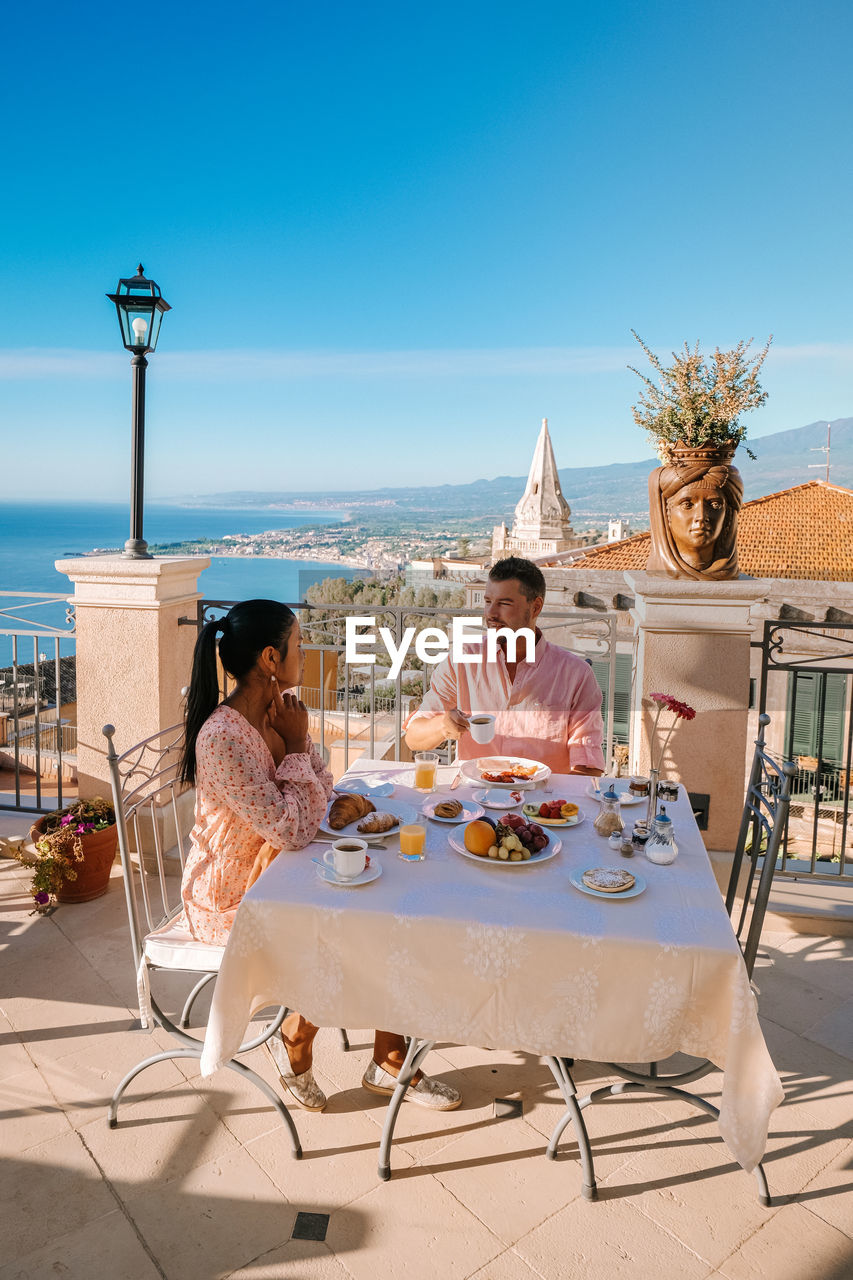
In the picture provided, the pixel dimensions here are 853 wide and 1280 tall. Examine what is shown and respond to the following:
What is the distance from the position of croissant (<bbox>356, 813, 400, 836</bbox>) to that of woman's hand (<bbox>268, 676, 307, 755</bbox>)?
0.26m

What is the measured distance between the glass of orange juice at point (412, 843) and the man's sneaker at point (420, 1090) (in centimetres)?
68

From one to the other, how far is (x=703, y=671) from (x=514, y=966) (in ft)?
6.20

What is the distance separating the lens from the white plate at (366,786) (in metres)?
2.08

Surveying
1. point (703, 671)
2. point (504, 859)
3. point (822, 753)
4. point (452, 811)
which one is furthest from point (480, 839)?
point (822, 753)

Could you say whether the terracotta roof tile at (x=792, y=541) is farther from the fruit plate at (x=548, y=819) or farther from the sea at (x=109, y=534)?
the fruit plate at (x=548, y=819)

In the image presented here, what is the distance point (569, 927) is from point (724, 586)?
1917 mm

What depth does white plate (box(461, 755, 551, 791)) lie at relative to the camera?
209cm

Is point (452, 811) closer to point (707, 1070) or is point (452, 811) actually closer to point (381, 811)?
point (381, 811)

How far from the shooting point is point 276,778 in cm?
181

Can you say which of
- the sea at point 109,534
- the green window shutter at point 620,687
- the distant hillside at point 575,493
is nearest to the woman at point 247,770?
the sea at point 109,534

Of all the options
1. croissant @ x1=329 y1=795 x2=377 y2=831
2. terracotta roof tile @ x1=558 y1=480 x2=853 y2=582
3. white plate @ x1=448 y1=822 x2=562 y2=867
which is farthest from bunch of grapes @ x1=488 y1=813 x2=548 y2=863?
terracotta roof tile @ x1=558 y1=480 x2=853 y2=582

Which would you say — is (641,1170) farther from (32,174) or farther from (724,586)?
(32,174)

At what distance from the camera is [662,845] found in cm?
168

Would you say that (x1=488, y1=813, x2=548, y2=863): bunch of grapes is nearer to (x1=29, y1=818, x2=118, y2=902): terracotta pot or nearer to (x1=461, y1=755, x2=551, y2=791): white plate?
(x1=461, y1=755, x2=551, y2=791): white plate
